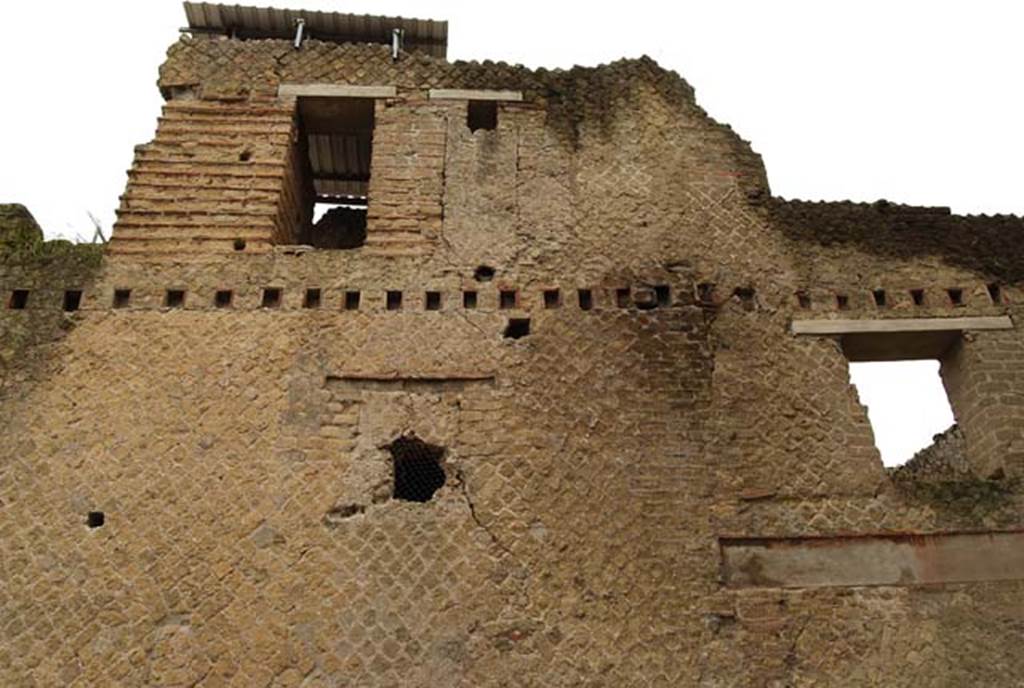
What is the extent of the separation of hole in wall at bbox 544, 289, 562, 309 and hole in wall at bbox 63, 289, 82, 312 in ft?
11.8

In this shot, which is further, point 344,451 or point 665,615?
point 344,451

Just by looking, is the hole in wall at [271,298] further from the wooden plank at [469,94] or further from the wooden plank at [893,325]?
the wooden plank at [893,325]

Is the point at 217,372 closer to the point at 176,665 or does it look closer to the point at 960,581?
the point at 176,665

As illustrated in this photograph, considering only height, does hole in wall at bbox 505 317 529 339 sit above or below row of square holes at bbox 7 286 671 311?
below

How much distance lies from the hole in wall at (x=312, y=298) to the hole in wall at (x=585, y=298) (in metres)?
2.03

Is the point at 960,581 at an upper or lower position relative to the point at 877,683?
upper

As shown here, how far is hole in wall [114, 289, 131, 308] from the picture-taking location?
6.95m

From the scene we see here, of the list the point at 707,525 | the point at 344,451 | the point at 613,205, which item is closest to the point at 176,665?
the point at 344,451

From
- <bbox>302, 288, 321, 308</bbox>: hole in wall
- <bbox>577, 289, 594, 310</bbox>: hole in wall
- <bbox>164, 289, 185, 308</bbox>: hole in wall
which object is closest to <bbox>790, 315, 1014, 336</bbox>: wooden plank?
<bbox>577, 289, 594, 310</bbox>: hole in wall

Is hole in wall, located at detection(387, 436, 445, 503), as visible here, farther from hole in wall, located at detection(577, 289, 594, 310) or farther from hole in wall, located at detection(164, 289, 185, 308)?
hole in wall, located at detection(164, 289, 185, 308)

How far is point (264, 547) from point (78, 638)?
4.03 ft

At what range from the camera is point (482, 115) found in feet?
→ 27.3

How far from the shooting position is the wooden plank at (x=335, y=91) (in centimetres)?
818

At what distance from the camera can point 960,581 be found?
19.9 ft
